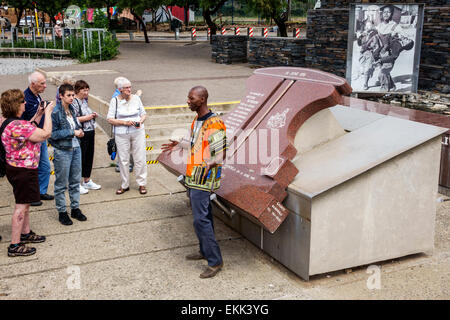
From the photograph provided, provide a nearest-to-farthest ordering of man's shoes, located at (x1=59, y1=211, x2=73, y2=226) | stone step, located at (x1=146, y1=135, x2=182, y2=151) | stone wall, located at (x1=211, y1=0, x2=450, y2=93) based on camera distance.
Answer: man's shoes, located at (x1=59, y1=211, x2=73, y2=226)
stone step, located at (x1=146, y1=135, x2=182, y2=151)
stone wall, located at (x1=211, y1=0, x2=450, y2=93)

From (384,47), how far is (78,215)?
8.27 m

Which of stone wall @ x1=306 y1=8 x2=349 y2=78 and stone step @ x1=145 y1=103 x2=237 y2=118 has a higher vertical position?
stone wall @ x1=306 y1=8 x2=349 y2=78

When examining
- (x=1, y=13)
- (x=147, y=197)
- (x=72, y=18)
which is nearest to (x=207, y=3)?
(x=72, y=18)

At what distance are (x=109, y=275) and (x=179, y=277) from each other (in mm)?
671

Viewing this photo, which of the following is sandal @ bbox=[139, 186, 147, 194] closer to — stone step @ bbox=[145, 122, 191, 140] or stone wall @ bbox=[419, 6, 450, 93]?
stone step @ bbox=[145, 122, 191, 140]

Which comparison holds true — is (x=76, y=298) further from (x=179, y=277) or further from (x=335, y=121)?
(x=335, y=121)

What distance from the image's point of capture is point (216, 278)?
192 inches

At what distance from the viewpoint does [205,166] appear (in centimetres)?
467

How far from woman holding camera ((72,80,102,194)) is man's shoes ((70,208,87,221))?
1056 millimetres

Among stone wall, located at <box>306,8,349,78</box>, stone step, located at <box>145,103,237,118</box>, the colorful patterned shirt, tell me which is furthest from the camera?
stone wall, located at <box>306,8,349,78</box>

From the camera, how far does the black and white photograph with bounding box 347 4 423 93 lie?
11523 millimetres

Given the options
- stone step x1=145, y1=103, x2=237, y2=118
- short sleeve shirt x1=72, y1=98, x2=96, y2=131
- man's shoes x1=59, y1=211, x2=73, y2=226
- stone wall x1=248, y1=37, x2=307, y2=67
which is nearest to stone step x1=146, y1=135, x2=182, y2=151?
stone step x1=145, y1=103, x2=237, y2=118

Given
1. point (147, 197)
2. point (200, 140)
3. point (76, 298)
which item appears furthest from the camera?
point (147, 197)

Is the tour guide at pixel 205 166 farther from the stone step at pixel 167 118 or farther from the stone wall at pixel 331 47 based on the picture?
the stone wall at pixel 331 47
